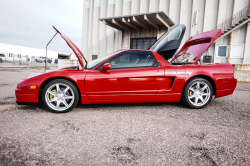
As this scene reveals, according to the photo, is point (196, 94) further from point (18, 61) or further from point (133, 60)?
point (18, 61)

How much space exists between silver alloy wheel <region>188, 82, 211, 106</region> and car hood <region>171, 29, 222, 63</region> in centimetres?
65

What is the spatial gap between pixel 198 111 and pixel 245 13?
1401 centimetres

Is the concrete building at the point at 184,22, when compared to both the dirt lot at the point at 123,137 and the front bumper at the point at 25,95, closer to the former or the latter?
the dirt lot at the point at 123,137

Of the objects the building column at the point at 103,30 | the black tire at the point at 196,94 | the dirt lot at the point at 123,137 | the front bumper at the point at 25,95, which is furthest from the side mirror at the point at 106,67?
the building column at the point at 103,30

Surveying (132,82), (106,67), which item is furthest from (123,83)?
(106,67)

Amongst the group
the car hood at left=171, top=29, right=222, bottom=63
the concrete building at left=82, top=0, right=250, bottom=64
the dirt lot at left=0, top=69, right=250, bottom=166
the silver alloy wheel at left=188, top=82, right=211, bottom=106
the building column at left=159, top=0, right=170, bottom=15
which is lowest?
the dirt lot at left=0, top=69, right=250, bottom=166

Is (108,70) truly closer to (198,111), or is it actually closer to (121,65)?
(121,65)

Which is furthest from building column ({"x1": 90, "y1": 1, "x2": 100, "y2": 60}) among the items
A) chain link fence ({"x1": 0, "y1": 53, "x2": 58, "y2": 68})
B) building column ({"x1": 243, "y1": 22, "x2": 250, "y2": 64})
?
building column ({"x1": 243, "y1": 22, "x2": 250, "y2": 64})

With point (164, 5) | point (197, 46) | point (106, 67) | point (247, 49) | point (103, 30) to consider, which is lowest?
point (106, 67)

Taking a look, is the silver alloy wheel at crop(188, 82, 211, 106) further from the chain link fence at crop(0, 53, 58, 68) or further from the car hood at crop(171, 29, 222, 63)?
the chain link fence at crop(0, 53, 58, 68)

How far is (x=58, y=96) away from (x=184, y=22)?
47.8ft

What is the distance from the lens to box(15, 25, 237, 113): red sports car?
2918 mm

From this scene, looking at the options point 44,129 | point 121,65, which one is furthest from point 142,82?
point 44,129

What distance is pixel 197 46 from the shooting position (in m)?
3.96
